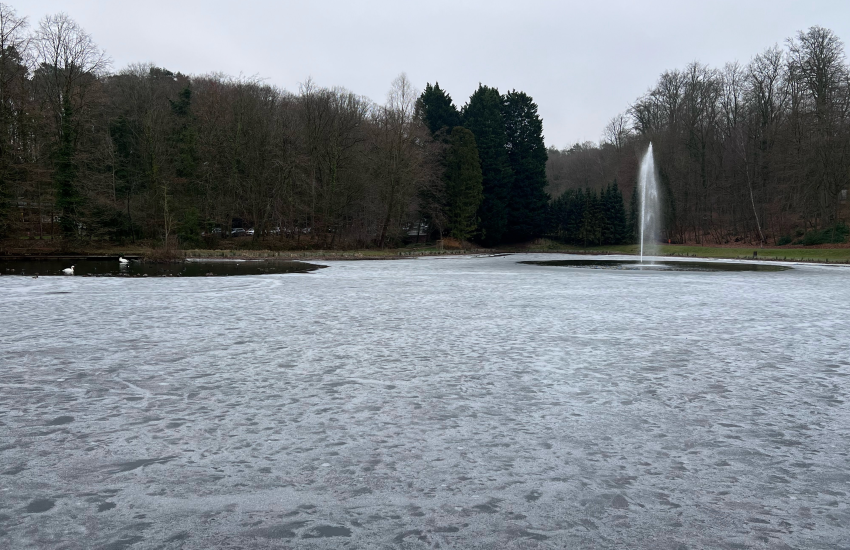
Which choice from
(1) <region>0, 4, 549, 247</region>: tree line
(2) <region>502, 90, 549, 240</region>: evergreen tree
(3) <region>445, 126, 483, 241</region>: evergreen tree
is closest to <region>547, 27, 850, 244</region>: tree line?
(2) <region>502, 90, 549, 240</region>: evergreen tree

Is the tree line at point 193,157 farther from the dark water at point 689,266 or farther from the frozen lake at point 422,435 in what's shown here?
the frozen lake at point 422,435

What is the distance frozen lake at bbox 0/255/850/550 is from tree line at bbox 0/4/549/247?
3191cm

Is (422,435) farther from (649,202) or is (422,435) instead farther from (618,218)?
(618,218)

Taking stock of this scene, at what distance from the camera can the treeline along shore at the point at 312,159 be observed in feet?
133

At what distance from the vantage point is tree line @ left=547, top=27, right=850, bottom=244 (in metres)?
44.2

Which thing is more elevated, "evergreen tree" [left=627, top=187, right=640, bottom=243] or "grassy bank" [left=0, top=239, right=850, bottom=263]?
"evergreen tree" [left=627, top=187, right=640, bottom=243]

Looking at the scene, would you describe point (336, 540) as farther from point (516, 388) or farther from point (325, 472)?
point (516, 388)

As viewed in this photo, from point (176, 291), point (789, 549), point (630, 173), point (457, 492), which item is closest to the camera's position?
point (789, 549)

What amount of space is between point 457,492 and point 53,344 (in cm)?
755

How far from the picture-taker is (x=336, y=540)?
3.30 metres

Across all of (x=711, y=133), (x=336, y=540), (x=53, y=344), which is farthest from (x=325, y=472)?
(x=711, y=133)

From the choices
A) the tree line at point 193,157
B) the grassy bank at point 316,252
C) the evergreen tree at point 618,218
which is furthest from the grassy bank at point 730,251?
the tree line at point 193,157

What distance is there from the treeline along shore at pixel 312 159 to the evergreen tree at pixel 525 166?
520 cm

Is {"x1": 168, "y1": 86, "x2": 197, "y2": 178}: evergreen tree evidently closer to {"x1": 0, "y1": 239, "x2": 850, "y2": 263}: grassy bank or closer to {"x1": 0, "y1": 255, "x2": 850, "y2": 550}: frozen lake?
{"x1": 0, "y1": 239, "x2": 850, "y2": 263}: grassy bank
